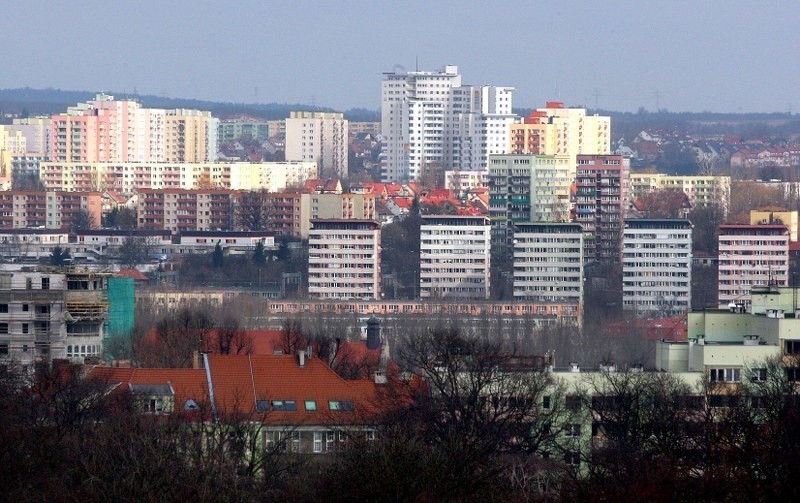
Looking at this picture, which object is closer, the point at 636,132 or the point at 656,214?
the point at 656,214

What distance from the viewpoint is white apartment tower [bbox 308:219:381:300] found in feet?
238

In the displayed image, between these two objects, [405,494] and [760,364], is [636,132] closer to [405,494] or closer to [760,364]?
[760,364]

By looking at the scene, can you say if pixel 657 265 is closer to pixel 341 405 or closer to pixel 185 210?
pixel 185 210

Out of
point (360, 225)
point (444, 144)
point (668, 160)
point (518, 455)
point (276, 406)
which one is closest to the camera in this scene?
point (518, 455)

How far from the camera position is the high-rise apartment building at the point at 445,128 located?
11606 cm

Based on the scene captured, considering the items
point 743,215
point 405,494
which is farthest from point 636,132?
point 405,494

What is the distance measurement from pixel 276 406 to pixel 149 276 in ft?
160

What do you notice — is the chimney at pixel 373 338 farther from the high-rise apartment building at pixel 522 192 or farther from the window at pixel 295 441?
the high-rise apartment building at pixel 522 192

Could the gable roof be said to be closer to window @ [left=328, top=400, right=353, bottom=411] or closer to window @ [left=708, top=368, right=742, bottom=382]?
window @ [left=328, top=400, right=353, bottom=411]

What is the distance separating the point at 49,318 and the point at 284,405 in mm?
10408

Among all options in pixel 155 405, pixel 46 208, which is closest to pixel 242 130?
pixel 46 208

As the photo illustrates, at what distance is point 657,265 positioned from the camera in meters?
70.9

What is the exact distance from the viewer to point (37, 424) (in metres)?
24.3

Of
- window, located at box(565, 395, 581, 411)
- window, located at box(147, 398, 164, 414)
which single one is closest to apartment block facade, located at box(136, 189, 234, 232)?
→ window, located at box(565, 395, 581, 411)
